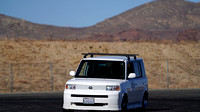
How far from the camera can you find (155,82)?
53219mm

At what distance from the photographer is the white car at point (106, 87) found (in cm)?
1551

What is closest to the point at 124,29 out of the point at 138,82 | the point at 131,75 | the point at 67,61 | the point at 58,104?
the point at 67,61

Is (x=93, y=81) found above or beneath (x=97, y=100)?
above

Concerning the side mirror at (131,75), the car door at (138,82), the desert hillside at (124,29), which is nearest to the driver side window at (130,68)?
the car door at (138,82)

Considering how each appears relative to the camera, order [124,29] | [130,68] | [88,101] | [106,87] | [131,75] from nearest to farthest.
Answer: [88,101] → [106,87] → [131,75] → [130,68] → [124,29]

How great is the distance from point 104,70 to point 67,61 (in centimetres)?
4250

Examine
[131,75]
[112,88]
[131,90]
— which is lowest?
[131,90]

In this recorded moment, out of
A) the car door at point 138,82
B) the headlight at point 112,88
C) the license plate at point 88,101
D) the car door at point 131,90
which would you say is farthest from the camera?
the car door at point 138,82

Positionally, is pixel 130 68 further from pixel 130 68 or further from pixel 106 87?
pixel 106 87

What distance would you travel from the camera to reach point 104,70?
665 inches

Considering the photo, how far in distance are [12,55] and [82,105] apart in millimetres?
45512

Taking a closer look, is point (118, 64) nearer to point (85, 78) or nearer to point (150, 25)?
point (85, 78)

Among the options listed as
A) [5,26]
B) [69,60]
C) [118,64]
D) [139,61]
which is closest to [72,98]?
[118,64]

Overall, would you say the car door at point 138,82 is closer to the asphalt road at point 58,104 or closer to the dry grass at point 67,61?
the asphalt road at point 58,104
